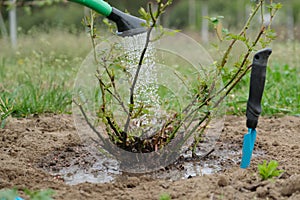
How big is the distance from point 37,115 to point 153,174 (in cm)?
156

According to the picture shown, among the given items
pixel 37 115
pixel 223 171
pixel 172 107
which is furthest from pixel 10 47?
pixel 223 171

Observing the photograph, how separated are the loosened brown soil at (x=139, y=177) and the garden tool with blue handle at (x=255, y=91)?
0.12 metres

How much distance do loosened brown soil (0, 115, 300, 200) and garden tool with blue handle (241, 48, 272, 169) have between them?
0.12 metres

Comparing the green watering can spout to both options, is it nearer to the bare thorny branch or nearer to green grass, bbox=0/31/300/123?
the bare thorny branch

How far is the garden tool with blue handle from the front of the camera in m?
2.02

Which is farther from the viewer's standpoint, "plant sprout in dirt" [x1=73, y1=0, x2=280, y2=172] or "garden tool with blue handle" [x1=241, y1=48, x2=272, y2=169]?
"plant sprout in dirt" [x1=73, y1=0, x2=280, y2=172]

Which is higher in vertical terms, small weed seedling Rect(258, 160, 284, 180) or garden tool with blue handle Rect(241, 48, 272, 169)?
garden tool with blue handle Rect(241, 48, 272, 169)

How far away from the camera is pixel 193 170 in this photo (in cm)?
230

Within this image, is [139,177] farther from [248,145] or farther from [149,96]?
[248,145]

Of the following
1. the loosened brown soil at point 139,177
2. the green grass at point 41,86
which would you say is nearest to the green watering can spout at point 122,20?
the loosened brown soil at point 139,177

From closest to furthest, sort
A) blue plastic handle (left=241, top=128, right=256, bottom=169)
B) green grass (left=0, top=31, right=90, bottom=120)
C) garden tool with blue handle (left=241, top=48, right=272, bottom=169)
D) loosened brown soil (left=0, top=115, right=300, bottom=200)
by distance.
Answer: loosened brown soil (left=0, top=115, right=300, bottom=200) → garden tool with blue handle (left=241, top=48, right=272, bottom=169) → blue plastic handle (left=241, top=128, right=256, bottom=169) → green grass (left=0, top=31, right=90, bottom=120)

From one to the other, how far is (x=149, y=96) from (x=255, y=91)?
534 mm

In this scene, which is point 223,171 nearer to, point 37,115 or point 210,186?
point 210,186

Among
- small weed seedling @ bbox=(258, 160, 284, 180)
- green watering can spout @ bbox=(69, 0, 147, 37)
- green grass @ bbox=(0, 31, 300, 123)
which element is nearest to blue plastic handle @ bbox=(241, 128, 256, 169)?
small weed seedling @ bbox=(258, 160, 284, 180)
